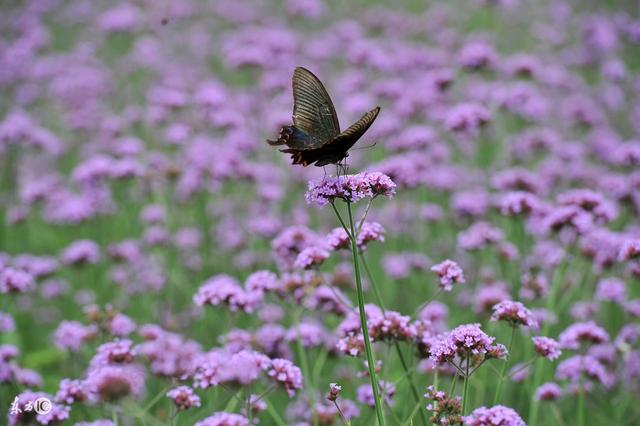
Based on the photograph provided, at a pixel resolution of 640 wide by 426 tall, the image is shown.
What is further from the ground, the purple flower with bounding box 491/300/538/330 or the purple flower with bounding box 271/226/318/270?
the purple flower with bounding box 271/226/318/270

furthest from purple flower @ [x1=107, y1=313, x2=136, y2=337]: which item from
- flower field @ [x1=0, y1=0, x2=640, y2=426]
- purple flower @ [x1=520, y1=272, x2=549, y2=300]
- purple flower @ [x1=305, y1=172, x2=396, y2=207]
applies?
purple flower @ [x1=520, y1=272, x2=549, y2=300]

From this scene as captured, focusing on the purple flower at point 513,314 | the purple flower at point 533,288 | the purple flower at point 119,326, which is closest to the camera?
the purple flower at point 513,314

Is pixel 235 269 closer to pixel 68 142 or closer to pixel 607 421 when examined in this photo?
pixel 607 421

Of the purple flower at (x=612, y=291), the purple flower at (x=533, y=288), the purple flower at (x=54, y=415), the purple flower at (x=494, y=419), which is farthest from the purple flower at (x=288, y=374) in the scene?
the purple flower at (x=612, y=291)

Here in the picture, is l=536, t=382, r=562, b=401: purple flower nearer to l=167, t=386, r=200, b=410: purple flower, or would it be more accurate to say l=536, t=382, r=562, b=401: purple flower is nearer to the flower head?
the flower head

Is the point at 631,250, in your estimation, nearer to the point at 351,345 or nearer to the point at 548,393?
the point at 548,393

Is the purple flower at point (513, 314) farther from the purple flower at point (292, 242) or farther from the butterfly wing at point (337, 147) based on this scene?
the purple flower at point (292, 242)
